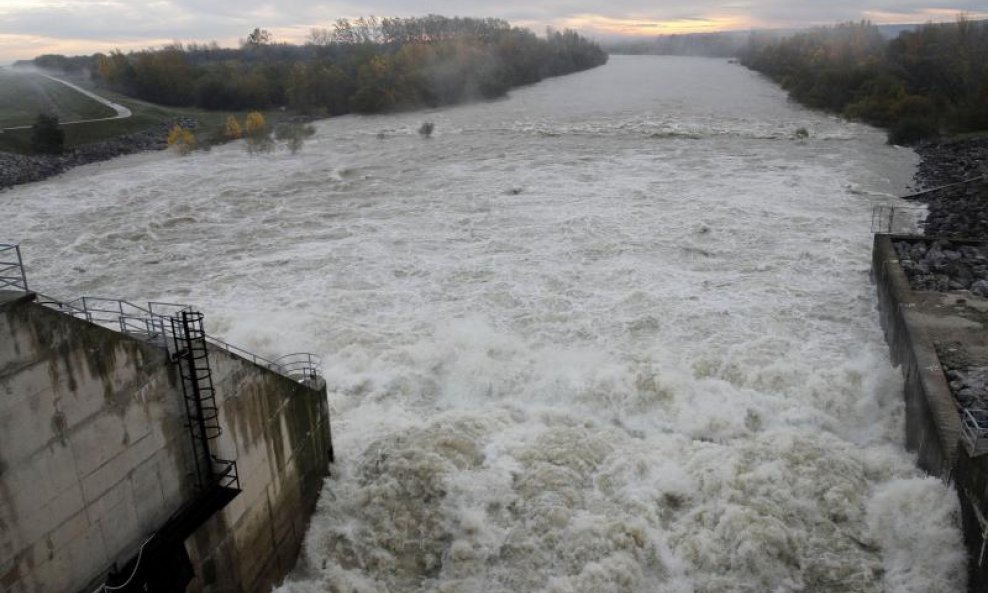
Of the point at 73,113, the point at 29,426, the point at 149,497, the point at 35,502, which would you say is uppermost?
the point at 73,113

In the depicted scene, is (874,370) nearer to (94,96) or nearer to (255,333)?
(255,333)

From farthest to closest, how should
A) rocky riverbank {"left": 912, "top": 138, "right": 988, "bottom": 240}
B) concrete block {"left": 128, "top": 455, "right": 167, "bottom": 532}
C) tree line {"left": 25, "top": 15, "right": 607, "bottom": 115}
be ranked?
tree line {"left": 25, "top": 15, "right": 607, "bottom": 115} → rocky riverbank {"left": 912, "top": 138, "right": 988, "bottom": 240} → concrete block {"left": 128, "top": 455, "right": 167, "bottom": 532}

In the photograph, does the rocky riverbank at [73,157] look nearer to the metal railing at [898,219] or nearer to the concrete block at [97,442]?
the concrete block at [97,442]

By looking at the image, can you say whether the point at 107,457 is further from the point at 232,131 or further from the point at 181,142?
the point at 232,131

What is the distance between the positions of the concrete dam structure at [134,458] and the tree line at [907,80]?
49.8 metres

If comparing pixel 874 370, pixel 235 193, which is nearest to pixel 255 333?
pixel 874 370

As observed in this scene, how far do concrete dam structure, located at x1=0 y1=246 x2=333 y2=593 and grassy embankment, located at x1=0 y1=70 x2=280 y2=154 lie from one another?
47.7 meters

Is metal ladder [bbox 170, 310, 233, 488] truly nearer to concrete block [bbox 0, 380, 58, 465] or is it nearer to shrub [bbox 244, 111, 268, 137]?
concrete block [bbox 0, 380, 58, 465]

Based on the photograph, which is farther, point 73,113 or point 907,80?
point 73,113

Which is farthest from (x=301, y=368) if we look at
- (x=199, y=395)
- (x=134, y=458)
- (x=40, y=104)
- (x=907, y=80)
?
(x=40, y=104)

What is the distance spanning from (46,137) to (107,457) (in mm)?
50555

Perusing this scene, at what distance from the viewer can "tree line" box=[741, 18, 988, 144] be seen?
4972cm

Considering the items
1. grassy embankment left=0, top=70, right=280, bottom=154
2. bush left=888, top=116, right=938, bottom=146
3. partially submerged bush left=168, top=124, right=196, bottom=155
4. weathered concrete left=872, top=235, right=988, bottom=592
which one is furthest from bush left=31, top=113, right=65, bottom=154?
bush left=888, top=116, right=938, bottom=146

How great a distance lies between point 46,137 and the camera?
49250 millimetres
